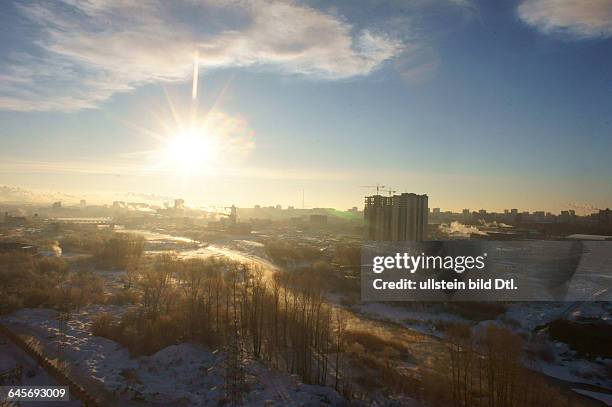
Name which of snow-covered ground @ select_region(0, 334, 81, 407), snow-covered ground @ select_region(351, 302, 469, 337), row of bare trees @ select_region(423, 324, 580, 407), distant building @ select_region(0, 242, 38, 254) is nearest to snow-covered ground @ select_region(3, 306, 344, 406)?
snow-covered ground @ select_region(0, 334, 81, 407)

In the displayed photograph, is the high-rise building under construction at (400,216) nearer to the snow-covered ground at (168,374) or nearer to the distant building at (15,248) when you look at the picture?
the distant building at (15,248)

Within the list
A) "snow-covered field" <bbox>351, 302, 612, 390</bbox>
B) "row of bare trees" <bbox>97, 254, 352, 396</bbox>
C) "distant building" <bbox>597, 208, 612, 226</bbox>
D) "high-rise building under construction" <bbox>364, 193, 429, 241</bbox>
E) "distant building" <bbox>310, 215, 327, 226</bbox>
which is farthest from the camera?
"distant building" <bbox>310, 215, 327, 226</bbox>

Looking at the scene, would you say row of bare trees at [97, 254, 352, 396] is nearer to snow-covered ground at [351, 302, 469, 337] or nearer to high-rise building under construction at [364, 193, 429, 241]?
snow-covered ground at [351, 302, 469, 337]

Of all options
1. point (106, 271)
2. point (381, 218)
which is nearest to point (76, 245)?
point (106, 271)

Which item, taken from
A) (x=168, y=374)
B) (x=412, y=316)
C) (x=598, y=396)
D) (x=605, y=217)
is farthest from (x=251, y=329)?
(x=605, y=217)

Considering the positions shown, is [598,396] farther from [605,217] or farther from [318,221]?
[318,221]

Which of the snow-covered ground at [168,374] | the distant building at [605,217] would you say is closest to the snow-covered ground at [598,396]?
the snow-covered ground at [168,374]
